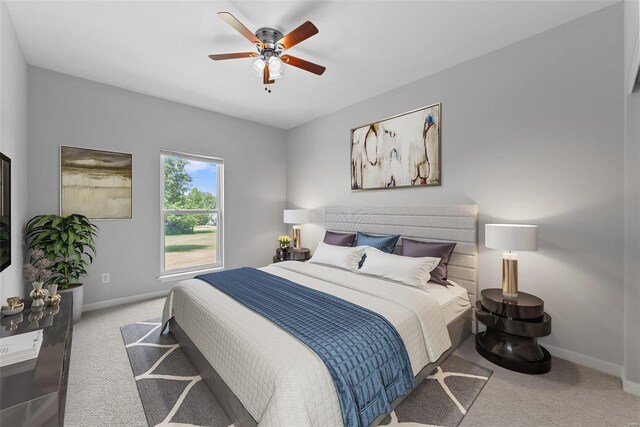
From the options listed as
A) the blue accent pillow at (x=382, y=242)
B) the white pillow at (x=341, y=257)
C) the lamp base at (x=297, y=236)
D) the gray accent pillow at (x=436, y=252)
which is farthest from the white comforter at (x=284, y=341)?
the lamp base at (x=297, y=236)

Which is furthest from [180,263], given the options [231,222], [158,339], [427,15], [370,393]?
[427,15]

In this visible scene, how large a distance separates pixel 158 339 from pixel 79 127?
264 cm

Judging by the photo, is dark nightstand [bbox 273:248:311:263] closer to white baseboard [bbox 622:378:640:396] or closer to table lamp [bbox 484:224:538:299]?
table lamp [bbox 484:224:538:299]

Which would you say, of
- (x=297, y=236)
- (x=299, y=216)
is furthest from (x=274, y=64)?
(x=297, y=236)

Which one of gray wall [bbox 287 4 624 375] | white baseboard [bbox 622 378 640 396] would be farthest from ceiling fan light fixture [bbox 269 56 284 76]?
white baseboard [bbox 622 378 640 396]

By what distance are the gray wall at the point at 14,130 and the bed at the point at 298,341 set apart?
1330 millimetres

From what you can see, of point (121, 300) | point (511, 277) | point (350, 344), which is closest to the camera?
point (350, 344)

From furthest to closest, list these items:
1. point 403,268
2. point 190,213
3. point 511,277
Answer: point 190,213
point 403,268
point 511,277

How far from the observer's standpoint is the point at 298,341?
152cm

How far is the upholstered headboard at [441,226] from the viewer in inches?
107

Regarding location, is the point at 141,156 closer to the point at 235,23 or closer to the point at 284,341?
the point at 235,23

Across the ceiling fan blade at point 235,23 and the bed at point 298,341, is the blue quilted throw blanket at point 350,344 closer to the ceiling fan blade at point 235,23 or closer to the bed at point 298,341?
the bed at point 298,341

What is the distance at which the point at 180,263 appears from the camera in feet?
13.5

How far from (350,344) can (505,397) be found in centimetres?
126
